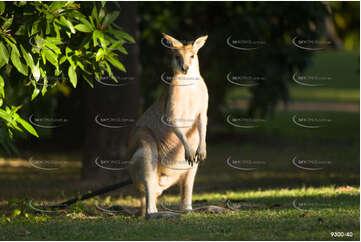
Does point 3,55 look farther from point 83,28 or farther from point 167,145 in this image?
point 167,145

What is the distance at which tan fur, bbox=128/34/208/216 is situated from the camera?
7.77m

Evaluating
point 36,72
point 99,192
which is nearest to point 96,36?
point 36,72

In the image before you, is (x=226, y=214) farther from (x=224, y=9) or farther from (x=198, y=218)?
(x=224, y=9)

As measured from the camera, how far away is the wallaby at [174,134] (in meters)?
7.77

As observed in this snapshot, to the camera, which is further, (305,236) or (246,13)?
(246,13)

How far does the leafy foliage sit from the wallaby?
2.59 feet

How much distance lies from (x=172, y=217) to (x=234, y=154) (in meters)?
8.61

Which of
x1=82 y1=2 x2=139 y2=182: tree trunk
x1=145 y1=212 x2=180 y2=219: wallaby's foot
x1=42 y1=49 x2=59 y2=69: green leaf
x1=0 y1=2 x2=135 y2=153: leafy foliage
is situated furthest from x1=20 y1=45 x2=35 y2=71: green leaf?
x1=82 y1=2 x2=139 y2=182: tree trunk

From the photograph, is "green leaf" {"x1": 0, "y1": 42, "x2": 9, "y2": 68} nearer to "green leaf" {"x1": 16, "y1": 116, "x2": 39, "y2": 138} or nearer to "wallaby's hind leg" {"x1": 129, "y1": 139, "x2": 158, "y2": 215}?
"green leaf" {"x1": 16, "y1": 116, "x2": 39, "y2": 138}

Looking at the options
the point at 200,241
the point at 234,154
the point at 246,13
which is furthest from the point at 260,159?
the point at 200,241

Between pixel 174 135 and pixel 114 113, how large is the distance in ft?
14.2

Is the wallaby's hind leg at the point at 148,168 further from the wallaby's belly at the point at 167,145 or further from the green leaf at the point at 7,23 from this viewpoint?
the green leaf at the point at 7,23

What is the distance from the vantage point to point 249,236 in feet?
22.0

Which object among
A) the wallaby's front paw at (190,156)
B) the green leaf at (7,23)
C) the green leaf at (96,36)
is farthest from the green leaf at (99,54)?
the wallaby's front paw at (190,156)
